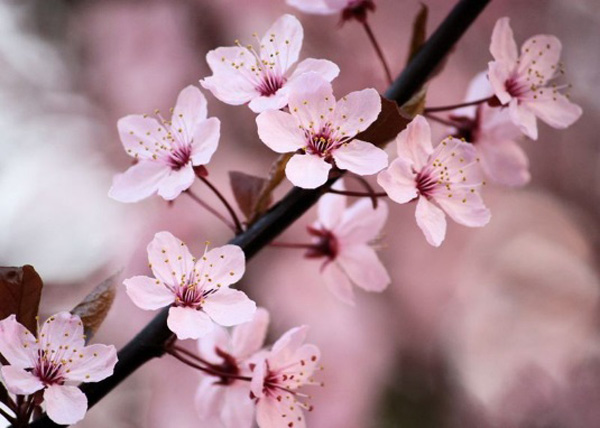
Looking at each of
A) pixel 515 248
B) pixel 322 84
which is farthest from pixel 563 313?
pixel 322 84

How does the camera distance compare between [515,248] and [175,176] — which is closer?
[175,176]

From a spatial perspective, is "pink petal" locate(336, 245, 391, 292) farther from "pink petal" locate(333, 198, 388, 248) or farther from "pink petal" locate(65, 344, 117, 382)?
"pink petal" locate(65, 344, 117, 382)

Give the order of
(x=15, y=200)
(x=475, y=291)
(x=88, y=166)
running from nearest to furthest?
(x=15, y=200) < (x=88, y=166) < (x=475, y=291)

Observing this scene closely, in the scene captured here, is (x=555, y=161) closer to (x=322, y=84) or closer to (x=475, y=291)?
(x=475, y=291)

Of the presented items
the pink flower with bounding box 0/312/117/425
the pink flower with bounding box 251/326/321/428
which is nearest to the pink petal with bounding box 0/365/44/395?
the pink flower with bounding box 0/312/117/425

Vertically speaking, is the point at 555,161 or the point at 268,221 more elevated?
the point at 268,221

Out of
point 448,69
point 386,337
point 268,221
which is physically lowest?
point 386,337

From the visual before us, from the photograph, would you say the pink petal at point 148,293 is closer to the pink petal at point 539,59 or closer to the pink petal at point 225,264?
the pink petal at point 225,264
